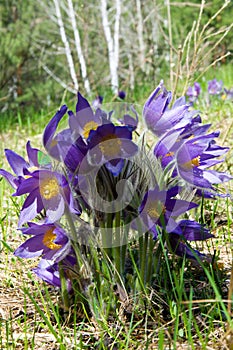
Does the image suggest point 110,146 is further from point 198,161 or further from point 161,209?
point 198,161

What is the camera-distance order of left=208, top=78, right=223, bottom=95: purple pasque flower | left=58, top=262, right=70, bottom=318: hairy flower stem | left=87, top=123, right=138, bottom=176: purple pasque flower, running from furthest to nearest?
left=208, top=78, right=223, bottom=95: purple pasque flower → left=58, top=262, right=70, bottom=318: hairy flower stem → left=87, top=123, right=138, bottom=176: purple pasque flower

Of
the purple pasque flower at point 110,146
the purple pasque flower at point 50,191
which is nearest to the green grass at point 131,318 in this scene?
the purple pasque flower at point 50,191

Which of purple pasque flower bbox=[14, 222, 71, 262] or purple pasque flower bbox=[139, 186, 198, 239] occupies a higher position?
purple pasque flower bbox=[139, 186, 198, 239]

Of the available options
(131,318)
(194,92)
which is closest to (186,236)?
(131,318)

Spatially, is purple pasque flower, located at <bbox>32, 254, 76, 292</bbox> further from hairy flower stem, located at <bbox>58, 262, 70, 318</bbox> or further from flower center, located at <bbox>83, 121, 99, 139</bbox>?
flower center, located at <bbox>83, 121, 99, 139</bbox>

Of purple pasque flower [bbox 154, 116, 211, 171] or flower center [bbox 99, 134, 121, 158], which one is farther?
purple pasque flower [bbox 154, 116, 211, 171]

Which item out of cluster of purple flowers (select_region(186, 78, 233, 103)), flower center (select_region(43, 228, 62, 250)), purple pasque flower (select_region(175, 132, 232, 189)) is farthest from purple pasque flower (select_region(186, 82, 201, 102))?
flower center (select_region(43, 228, 62, 250))

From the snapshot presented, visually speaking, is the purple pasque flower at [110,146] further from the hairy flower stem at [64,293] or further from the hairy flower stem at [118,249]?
the hairy flower stem at [64,293]

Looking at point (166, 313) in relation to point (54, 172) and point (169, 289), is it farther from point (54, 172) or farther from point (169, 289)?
point (54, 172)
